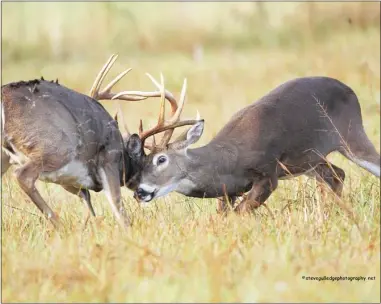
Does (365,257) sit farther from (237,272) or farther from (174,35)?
(174,35)

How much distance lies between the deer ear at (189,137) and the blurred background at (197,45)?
7.26 m

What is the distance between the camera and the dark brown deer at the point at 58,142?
678cm

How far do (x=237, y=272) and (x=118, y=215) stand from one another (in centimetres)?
193

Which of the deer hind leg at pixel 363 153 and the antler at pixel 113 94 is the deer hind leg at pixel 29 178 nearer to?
the antler at pixel 113 94

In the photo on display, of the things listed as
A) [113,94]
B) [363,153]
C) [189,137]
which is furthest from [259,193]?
[113,94]

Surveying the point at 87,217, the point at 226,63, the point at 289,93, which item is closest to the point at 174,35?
the point at 226,63

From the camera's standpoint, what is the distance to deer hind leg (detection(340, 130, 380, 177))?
306 inches

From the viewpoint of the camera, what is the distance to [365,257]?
5328mm

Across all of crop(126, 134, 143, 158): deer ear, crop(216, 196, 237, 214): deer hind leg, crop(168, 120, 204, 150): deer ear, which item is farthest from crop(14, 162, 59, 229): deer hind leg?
crop(168, 120, 204, 150): deer ear

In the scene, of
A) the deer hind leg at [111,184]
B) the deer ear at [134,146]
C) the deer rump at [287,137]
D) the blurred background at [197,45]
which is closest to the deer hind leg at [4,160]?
the deer hind leg at [111,184]

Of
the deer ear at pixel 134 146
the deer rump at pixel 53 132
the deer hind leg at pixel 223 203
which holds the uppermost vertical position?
the deer rump at pixel 53 132

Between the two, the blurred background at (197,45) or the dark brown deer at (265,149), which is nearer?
the dark brown deer at (265,149)

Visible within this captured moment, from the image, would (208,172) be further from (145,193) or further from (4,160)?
(4,160)

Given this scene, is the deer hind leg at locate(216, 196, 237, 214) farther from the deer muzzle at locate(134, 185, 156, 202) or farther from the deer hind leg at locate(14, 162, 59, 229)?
the deer hind leg at locate(14, 162, 59, 229)
